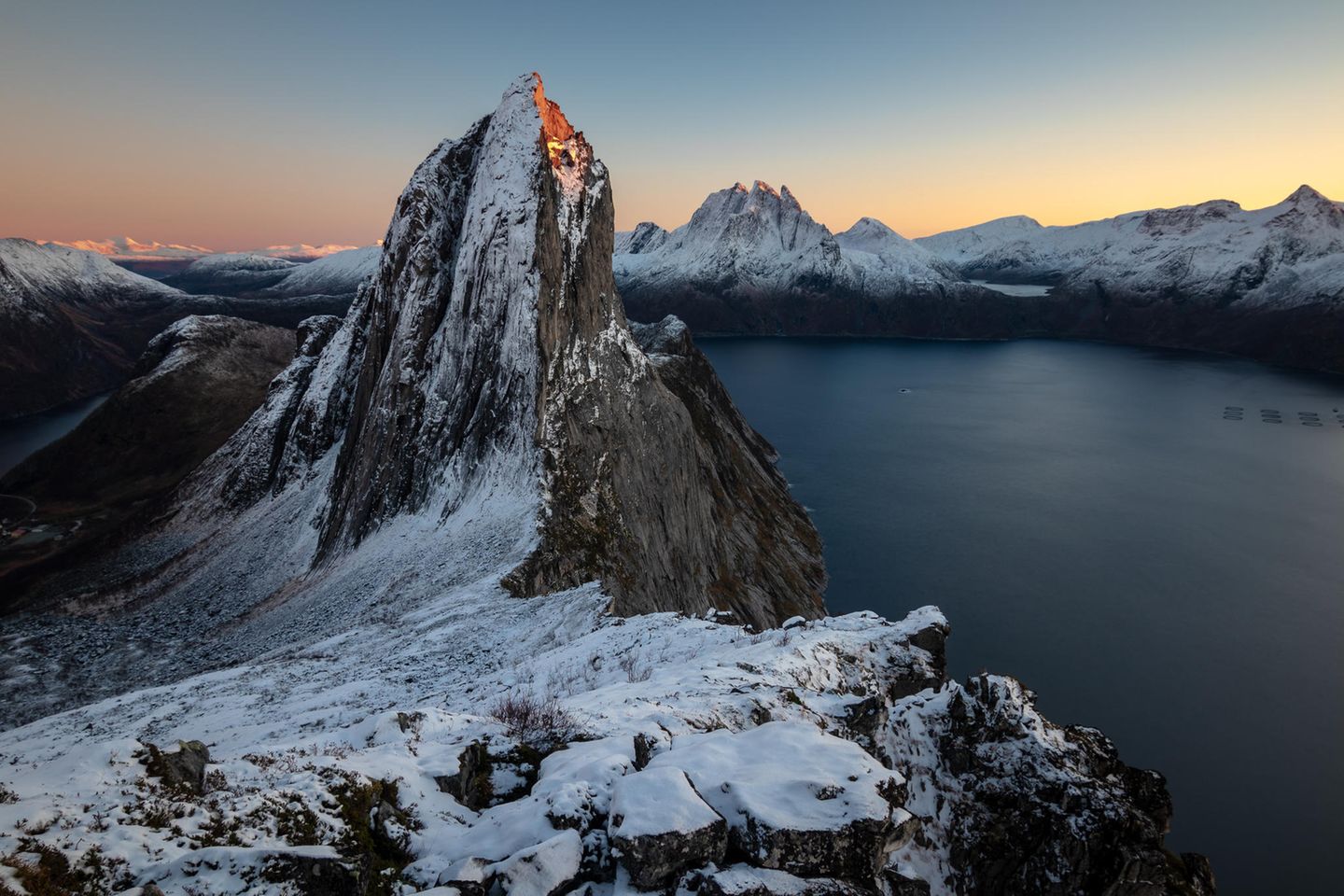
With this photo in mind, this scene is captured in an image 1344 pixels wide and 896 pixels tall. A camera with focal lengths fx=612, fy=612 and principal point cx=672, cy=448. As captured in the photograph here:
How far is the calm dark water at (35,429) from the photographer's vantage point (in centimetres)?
11531

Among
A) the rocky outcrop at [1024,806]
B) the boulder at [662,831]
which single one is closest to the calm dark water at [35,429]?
the boulder at [662,831]

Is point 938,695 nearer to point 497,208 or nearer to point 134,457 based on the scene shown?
point 497,208

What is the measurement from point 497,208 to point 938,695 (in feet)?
144

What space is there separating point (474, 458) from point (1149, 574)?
231ft

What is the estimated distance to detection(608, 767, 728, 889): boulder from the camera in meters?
8.48

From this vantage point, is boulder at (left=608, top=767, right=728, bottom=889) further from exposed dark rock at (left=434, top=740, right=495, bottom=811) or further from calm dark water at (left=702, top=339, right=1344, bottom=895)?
calm dark water at (left=702, top=339, right=1344, bottom=895)

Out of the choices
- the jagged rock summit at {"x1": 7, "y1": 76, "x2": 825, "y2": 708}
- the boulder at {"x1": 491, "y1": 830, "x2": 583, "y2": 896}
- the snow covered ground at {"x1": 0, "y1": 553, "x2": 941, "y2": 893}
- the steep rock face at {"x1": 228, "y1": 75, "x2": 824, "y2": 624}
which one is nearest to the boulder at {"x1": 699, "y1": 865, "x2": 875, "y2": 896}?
the snow covered ground at {"x1": 0, "y1": 553, "x2": 941, "y2": 893}

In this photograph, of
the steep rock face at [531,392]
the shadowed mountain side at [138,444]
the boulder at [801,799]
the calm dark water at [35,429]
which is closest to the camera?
the boulder at [801,799]

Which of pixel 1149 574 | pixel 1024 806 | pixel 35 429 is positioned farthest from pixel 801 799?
pixel 35 429

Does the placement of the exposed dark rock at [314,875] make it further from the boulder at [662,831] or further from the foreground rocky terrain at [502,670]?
the boulder at [662,831]

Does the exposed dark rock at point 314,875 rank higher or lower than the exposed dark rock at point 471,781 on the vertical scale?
higher

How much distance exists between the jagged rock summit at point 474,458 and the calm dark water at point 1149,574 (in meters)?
19.7

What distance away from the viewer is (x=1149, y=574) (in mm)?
65812

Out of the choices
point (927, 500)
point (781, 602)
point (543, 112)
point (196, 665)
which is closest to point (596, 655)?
point (196, 665)
